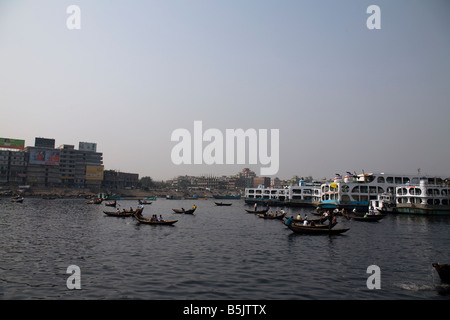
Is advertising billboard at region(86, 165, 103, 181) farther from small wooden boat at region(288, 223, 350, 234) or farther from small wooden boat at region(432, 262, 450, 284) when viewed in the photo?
small wooden boat at region(432, 262, 450, 284)

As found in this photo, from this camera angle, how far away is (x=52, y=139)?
142375mm

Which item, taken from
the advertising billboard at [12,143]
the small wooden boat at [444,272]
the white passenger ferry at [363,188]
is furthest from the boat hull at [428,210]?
the advertising billboard at [12,143]

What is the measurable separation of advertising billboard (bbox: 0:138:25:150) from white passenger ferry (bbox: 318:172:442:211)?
119 m

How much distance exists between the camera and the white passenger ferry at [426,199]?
6525 centimetres

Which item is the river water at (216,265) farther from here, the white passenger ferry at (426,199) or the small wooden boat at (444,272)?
the white passenger ferry at (426,199)

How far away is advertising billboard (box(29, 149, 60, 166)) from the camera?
131375 millimetres

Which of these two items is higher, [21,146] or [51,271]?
[21,146]

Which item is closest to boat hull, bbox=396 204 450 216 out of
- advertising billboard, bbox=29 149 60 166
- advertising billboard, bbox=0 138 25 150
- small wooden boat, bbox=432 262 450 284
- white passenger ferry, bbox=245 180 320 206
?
white passenger ferry, bbox=245 180 320 206

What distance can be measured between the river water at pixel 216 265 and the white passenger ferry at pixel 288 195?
69859mm

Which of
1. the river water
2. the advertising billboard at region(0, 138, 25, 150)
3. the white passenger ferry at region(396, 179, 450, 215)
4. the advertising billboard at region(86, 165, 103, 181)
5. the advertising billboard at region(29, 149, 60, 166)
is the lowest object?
the river water
